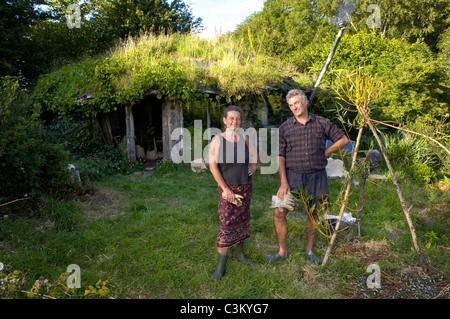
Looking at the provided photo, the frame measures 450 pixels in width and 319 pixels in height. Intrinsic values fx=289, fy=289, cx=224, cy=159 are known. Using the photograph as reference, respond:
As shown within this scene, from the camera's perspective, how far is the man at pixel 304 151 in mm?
3166

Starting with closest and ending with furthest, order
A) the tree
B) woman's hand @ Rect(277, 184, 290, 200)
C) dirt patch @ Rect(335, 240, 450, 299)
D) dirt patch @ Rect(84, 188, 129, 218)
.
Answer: dirt patch @ Rect(335, 240, 450, 299), woman's hand @ Rect(277, 184, 290, 200), dirt patch @ Rect(84, 188, 129, 218), the tree

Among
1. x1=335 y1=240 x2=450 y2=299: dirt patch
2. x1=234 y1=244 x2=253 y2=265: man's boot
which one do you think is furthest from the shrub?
x1=234 y1=244 x2=253 y2=265: man's boot

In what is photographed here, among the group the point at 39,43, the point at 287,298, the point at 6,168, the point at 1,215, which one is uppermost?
the point at 39,43

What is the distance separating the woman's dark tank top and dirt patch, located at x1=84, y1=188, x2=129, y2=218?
9.14ft

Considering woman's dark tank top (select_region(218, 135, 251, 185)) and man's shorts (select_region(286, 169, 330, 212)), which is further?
man's shorts (select_region(286, 169, 330, 212))

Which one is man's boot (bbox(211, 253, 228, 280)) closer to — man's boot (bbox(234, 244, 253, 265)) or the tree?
man's boot (bbox(234, 244, 253, 265))

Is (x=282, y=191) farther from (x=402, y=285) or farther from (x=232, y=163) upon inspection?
(x=402, y=285)

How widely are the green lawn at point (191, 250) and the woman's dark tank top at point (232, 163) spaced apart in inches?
41.6

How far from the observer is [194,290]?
2.94 meters

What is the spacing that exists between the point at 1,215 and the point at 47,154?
3.95 ft

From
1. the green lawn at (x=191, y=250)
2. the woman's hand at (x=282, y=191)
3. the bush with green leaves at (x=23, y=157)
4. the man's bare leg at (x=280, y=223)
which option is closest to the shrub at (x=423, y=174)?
the green lawn at (x=191, y=250)

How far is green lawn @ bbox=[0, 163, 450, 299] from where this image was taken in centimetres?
298

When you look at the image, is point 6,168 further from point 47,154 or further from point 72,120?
point 72,120

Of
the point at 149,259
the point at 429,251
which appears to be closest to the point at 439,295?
the point at 429,251
